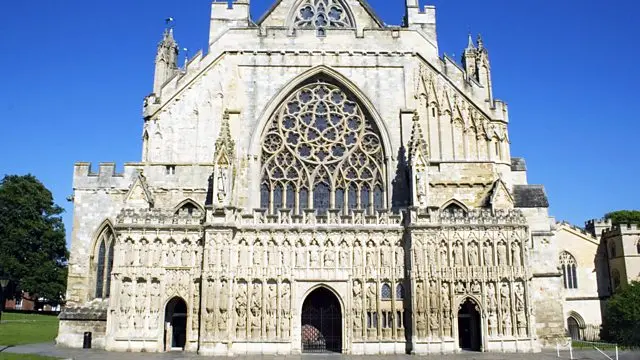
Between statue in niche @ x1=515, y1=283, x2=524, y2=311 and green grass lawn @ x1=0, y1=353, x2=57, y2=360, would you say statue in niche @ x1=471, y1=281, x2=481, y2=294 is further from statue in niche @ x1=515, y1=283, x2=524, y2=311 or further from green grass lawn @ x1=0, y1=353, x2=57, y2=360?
green grass lawn @ x1=0, y1=353, x2=57, y2=360

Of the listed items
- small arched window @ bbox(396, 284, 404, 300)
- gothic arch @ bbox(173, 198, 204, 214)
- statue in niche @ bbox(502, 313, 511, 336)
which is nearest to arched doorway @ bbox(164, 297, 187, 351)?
gothic arch @ bbox(173, 198, 204, 214)

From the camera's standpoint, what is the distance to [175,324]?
23859mm

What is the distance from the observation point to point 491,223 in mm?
23375

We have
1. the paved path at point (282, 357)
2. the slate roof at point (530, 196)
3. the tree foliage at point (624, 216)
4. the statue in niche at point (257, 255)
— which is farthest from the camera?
the tree foliage at point (624, 216)

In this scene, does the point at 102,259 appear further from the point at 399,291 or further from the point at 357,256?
the point at 399,291

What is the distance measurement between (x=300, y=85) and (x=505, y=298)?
1408 cm

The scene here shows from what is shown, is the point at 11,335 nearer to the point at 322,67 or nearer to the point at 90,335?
the point at 90,335

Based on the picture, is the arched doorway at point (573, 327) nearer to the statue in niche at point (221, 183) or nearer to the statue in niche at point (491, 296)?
the statue in niche at point (491, 296)

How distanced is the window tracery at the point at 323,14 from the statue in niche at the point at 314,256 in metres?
13.5

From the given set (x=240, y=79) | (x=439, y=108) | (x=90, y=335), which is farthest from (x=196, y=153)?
(x=439, y=108)

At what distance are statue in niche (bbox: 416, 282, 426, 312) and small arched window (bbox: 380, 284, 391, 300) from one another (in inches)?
46.7

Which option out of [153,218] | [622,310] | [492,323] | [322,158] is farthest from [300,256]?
[622,310]

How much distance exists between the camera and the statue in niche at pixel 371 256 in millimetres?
23105

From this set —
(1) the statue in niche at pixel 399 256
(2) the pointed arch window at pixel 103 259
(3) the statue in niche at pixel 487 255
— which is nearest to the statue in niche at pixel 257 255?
(1) the statue in niche at pixel 399 256
